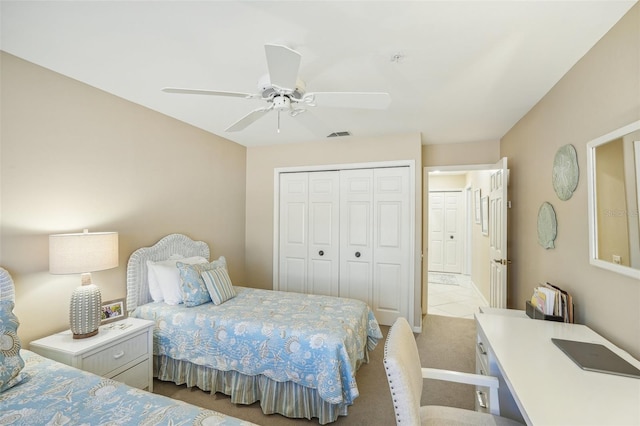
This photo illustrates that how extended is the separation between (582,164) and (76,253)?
11.1 ft

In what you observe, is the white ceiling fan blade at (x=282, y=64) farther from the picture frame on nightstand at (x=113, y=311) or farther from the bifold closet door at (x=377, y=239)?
the bifold closet door at (x=377, y=239)

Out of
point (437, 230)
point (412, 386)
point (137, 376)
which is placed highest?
point (437, 230)

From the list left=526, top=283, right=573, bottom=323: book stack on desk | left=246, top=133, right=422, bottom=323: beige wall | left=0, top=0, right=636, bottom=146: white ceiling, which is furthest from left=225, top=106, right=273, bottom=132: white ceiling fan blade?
left=526, top=283, right=573, bottom=323: book stack on desk

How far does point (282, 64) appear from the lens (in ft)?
4.50

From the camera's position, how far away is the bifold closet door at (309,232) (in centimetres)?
395

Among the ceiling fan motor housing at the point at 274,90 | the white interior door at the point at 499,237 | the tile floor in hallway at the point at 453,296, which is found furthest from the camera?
the tile floor in hallway at the point at 453,296

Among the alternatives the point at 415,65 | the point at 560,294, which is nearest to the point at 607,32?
the point at 415,65

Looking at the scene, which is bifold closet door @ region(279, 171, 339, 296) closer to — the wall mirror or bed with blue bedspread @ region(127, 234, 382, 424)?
bed with blue bedspread @ region(127, 234, 382, 424)

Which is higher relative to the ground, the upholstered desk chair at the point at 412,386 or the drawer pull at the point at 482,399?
the upholstered desk chair at the point at 412,386

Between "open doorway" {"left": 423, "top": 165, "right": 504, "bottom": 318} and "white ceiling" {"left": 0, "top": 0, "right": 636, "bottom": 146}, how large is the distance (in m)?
3.35

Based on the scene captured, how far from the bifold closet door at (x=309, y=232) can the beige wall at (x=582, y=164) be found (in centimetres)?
219

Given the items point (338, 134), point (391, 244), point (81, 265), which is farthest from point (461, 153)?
point (81, 265)

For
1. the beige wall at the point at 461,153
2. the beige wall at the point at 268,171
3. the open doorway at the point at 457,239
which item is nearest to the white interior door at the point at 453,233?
the open doorway at the point at 457,239

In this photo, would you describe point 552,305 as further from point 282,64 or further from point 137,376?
point 137,376
